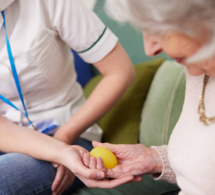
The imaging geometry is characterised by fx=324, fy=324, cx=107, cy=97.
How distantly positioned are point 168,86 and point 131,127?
0.80 ft

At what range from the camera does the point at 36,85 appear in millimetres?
1158

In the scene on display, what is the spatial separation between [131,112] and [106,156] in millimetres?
496

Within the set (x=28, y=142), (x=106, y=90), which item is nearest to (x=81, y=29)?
(x=106, y=90)

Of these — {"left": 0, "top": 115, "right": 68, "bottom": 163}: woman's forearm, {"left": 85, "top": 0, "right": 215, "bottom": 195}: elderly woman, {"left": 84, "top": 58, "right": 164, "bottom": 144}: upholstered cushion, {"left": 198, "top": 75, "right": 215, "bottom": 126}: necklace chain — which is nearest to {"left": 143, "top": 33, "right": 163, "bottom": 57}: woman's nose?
{"left": 85, "top": 0, "right": 215, "bottom": 195}: elderly woman

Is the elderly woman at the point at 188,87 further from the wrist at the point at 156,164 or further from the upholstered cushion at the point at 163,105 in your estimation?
the upholstered cushion at the point at 163,105

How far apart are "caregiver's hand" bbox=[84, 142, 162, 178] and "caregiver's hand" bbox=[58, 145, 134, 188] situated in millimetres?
25

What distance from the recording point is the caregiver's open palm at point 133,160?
36.7 inches

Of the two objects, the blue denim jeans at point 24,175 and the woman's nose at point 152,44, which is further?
the blue denim jeans at point 24,175

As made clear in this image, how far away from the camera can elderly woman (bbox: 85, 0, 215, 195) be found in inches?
22.2

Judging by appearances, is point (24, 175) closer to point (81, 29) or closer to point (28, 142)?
point (28, 142)

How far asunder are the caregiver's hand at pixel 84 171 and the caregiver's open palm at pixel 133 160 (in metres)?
0.03

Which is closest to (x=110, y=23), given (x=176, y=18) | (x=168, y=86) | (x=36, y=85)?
(x=168, y=86)

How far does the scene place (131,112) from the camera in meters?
1.44

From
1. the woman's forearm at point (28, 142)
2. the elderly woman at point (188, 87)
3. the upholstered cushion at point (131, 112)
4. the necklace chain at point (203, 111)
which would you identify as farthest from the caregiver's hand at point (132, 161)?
the upholstered cushion at point (131, 112)
